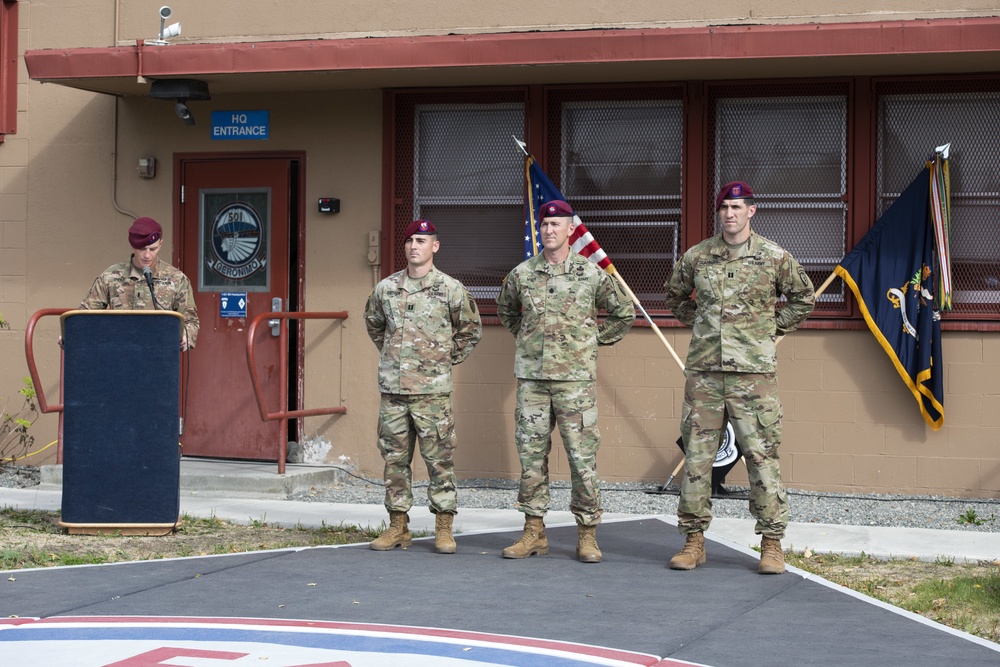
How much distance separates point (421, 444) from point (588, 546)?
1106 mm

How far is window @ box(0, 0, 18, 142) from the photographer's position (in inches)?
434

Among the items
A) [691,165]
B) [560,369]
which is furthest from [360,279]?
[560,369]

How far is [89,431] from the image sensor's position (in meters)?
8.04

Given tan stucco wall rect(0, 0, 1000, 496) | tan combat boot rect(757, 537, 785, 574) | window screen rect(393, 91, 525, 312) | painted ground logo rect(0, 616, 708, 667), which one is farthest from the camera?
window screen rect(393, 91, 525, 312)

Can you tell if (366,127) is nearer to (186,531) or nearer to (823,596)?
(186,531)

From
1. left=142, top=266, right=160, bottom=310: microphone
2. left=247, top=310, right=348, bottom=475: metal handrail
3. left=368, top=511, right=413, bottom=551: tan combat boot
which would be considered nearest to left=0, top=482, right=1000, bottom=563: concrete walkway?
left=247, top=310, right=348, bottom=475: metal handrail

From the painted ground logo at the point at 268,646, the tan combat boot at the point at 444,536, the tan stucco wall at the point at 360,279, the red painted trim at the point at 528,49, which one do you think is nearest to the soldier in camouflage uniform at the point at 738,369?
the tan combat boot at the point at 444,536

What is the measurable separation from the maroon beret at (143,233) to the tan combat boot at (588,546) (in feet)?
10.9

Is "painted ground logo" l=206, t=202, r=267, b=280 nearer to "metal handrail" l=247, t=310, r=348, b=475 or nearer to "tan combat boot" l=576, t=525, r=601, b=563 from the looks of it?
"metal handrail" l=247, t=310, r=348, b=475

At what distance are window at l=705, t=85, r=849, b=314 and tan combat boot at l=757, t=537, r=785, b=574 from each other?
10.1 ft

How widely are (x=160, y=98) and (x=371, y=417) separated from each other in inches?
112

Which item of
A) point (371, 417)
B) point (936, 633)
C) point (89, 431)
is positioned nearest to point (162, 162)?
point (371, 417)

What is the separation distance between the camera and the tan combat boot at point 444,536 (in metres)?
7.55

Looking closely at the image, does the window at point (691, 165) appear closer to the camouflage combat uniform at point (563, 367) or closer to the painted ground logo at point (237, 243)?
the painted ground logo at point (237, 243)
